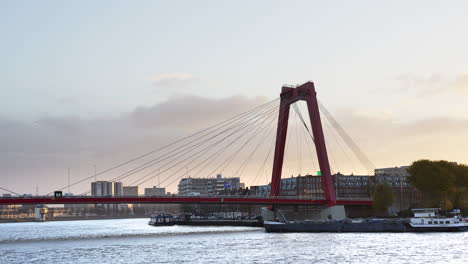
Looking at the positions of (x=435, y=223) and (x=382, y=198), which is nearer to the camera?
(x=435, y=223)


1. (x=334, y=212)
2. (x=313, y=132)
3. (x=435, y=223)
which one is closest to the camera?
(x=435, y=223)

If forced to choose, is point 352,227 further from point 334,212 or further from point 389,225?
point 334,212

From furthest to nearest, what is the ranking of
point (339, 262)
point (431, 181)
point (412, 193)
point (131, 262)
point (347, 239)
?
1. point (412, 193)
2. point (431, 181)
3. point (347, 239)
4. point (131, 262)
5. point (339, 262)

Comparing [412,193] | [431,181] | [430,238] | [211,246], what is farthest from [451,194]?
[211,246]

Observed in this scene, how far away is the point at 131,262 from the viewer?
57844 mm

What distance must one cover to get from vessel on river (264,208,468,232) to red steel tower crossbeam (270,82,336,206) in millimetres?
8704

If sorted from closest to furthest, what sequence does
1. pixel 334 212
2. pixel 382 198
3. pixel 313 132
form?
1. pixel 313 132
2. pixel 334 212
3. pixel 382 198

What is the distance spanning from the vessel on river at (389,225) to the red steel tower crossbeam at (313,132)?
870 cm

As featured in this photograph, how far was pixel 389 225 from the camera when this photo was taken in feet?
303

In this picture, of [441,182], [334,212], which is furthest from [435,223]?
[441,182]

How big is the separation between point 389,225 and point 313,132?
20432mm

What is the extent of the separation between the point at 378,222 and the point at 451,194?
34548 millimetres

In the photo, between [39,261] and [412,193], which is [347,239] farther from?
[412,193]

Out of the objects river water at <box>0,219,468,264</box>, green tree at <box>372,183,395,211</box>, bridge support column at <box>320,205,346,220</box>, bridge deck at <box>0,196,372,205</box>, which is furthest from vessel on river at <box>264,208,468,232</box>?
green tree at <box>372,183,395,211</box>
